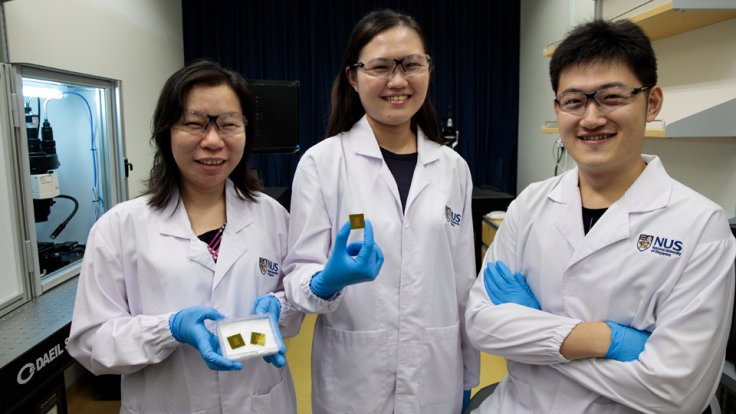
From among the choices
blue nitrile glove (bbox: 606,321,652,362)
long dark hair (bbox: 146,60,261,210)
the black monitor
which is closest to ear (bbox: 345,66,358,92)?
long dark hair (bbox: 146,60,261,210)

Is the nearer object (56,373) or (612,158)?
(612,158)

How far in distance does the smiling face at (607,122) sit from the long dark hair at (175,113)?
74 cm

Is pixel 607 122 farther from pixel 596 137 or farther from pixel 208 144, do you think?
pixel 208 144

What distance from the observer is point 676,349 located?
2.81ft

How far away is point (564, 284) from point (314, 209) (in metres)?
0.59

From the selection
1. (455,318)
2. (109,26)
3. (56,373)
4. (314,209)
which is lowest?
(56,373)

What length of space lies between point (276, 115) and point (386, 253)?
1.83 meters

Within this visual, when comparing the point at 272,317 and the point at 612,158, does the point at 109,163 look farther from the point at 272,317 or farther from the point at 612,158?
Answer: the point at 612,158

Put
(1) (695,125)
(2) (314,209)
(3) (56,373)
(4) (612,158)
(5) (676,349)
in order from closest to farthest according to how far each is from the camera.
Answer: (5) (676,349), (4) (612,158), (2) (314,209), (1) (695,125), (3) (56,373)

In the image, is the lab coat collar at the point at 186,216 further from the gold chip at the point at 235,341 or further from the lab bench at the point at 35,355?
the lab bench at the point at 35,355

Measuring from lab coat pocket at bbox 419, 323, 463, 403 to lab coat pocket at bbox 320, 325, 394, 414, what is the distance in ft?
0.30

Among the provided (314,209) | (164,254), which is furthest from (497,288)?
(164,254)

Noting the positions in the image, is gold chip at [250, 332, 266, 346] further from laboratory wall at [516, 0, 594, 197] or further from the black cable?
laboratory wall at [516, 0, 594, 197]

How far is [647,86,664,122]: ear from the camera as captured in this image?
1002 mm
